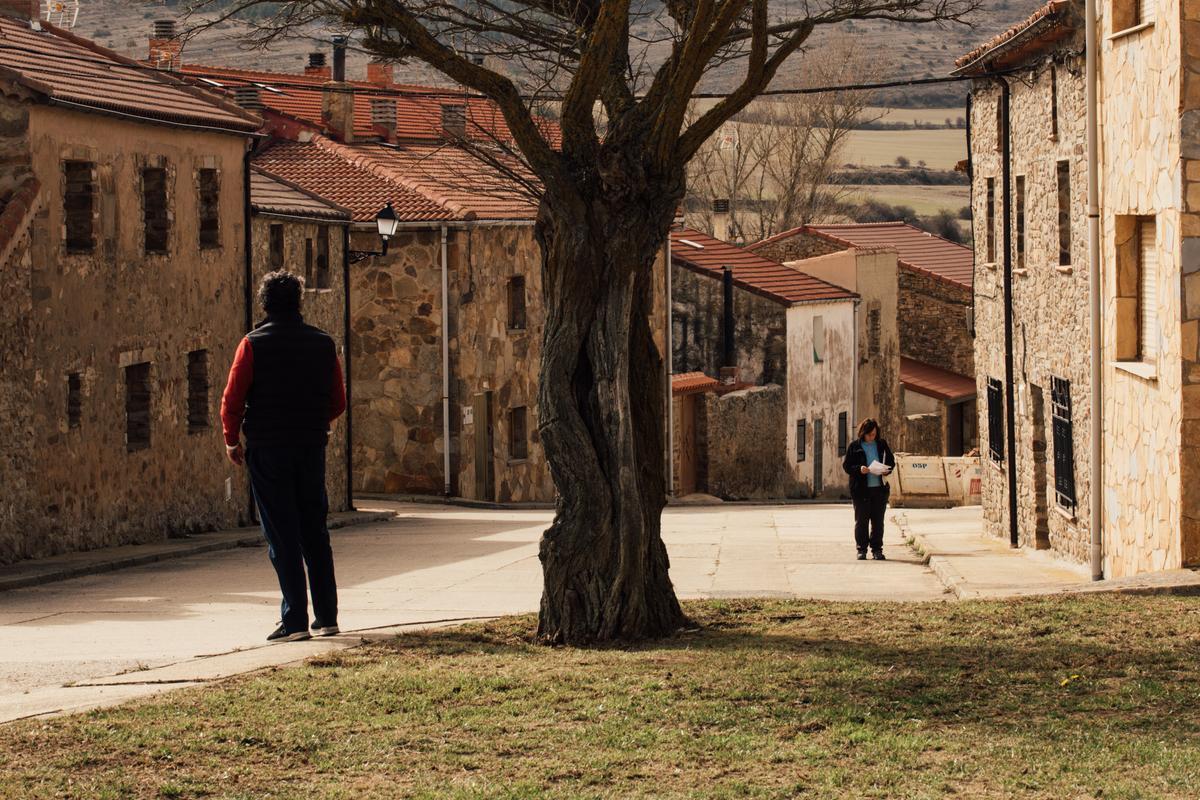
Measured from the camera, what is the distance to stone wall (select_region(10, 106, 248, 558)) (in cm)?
1936

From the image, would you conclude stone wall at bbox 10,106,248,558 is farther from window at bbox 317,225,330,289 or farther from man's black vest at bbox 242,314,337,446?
man's black vest at bbox 242,314,337,446

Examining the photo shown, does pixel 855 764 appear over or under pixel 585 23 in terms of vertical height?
under

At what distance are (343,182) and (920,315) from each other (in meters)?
23.8

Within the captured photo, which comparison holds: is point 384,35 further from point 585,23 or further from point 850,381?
point 850,381

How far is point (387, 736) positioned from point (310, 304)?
74.9 feet

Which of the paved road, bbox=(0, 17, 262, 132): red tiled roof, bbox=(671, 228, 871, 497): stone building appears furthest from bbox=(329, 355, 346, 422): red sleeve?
bbox=(671, 228, 871, 497): stone building

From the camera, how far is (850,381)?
154ft

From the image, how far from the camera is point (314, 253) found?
96.8ft

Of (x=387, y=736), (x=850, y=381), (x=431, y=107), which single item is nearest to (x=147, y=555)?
(x=387, y=736)

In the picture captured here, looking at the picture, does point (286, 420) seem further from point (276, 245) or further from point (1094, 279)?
point (276, 245)

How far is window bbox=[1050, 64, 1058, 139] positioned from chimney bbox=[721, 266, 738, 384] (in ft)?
76.0

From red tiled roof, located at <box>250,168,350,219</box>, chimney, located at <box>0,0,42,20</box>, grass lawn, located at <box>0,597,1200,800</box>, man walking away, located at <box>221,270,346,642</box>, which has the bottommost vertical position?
grass lawn, located at <box>0,597,1200,800</box>

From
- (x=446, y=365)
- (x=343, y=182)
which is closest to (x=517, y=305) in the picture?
(x=446, y=365)

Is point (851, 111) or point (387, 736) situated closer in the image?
point (387, 736)
